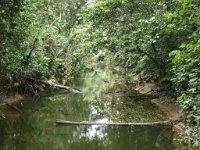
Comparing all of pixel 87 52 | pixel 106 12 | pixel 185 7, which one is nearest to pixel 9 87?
pixel 87 52

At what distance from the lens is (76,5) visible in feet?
91.8

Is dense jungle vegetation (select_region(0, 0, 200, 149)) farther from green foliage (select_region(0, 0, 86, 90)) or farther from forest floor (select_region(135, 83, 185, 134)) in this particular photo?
forest floor (select_region(135, 83, 185, 134))

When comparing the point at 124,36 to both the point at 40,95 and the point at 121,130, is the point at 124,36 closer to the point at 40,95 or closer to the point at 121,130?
the point at 121,130

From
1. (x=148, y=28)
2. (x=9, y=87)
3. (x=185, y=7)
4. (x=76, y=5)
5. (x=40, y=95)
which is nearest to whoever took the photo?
(x=185, y=7)

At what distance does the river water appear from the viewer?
10.4 meters

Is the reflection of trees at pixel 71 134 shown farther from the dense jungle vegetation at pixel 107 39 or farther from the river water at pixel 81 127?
the dense jungle vegetation at pixel 107 39

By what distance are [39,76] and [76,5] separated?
35.8 feet

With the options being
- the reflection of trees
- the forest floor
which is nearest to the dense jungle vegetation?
the forest floor

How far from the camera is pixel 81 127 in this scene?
12.3 m

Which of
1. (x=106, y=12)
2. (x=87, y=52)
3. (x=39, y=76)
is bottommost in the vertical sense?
(x=39, y=76)

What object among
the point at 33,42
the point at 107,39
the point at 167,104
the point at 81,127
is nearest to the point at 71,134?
the point at 81,127

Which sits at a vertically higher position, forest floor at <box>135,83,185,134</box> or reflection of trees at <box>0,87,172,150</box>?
forest floor at <box>135,83,185,134</box>

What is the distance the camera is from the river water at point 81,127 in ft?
34.2

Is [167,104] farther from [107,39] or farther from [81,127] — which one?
[81,127]
